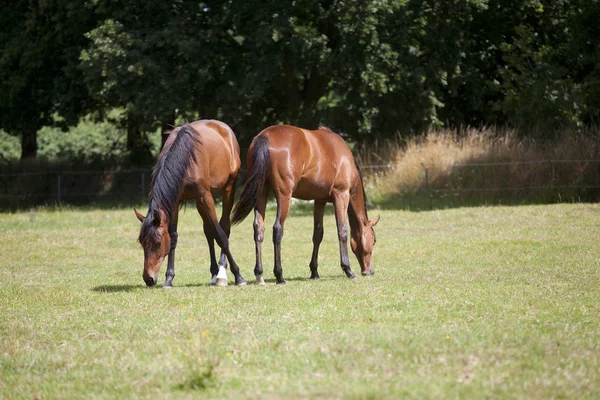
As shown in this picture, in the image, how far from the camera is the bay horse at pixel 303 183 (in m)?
11.7

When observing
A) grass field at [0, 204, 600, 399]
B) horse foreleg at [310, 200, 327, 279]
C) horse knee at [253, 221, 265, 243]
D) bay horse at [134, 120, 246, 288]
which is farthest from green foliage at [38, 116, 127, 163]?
horse knee at [253, 221, 265, 243]

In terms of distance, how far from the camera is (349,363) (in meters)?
6.61

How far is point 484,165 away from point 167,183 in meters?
16.1

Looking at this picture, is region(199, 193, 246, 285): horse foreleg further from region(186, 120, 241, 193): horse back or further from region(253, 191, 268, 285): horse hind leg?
region(253, 191, 268, 285): horse hind leg

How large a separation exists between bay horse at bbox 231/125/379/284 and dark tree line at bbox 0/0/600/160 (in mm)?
14831

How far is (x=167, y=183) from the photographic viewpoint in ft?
36.4

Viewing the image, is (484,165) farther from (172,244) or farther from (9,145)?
(9,145)

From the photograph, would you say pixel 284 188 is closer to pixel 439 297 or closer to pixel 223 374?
pixel 439 297

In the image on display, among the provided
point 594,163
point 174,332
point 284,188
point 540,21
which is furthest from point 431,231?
point 540,21

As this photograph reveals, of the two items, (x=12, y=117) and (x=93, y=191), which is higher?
(x=12, y=117)

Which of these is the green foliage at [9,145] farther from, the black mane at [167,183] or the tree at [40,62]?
the black mane at [167,183]

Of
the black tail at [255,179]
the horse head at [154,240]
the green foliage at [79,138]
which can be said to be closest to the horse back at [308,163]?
the black tail at [255,179]

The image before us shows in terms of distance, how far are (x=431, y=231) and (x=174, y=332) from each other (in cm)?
1283

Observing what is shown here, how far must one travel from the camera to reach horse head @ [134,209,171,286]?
11031mm
